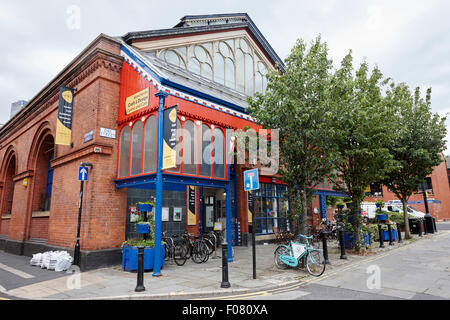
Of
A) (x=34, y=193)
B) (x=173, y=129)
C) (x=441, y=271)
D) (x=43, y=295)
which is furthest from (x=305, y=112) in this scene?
(x=34, y=193)

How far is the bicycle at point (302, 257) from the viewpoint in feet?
26.9

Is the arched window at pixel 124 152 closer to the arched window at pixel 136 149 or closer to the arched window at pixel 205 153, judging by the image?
the arched window at pixel 136 149

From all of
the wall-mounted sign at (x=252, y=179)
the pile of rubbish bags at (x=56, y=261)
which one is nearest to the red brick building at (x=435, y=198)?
the wall-mounted sign at (x=252, y=179)

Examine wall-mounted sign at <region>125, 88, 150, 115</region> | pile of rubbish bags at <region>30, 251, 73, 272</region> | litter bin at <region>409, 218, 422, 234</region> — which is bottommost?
pile of rubbish bags at <region>30, 251, 73, 272</region>

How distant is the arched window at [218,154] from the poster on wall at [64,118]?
20.4 ft

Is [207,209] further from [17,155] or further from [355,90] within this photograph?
[17,155]

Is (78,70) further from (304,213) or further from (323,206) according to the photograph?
(323,206)

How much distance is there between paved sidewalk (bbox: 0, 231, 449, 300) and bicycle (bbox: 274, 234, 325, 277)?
247 millimetres

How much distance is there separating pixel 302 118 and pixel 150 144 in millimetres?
5125

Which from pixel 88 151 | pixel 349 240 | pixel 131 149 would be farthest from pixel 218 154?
pixel 349 240

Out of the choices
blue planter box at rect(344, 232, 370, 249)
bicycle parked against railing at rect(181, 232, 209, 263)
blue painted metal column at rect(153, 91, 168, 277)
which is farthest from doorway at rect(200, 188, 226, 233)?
blue painted metal column at rect(153, 91, 168, 277)

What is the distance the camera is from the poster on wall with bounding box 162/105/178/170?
340 inches

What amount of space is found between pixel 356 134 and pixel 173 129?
7359 millimetres

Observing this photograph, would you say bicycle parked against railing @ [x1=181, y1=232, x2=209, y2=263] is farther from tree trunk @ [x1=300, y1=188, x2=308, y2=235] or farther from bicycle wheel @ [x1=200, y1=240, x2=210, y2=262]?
tree trunk @ [x1=300, y1=188, x2=308, y2=235]
